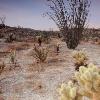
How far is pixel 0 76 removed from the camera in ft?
26.9

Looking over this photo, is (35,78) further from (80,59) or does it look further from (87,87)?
(87,87)

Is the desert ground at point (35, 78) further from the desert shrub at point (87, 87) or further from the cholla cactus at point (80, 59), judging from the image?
the desert shrub at point (87, 87)

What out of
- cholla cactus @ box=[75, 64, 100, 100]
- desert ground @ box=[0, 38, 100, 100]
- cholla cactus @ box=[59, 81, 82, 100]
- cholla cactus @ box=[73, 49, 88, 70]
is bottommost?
desert ground @ box=[0, 38, 100, 100]

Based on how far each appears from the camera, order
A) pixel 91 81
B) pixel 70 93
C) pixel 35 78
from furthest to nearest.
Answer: pixel 35 78 < pixel 70 93 < pixel 91 81

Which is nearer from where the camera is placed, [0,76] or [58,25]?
[0,76]

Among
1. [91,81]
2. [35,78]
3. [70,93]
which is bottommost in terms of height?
[35,78]

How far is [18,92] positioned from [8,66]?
3.04m

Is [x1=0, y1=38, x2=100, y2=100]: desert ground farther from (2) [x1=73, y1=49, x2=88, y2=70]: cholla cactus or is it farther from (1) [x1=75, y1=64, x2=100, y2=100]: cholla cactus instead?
(1) [x1=75, y1=64, x2=100, y2=100]: cholla cactus

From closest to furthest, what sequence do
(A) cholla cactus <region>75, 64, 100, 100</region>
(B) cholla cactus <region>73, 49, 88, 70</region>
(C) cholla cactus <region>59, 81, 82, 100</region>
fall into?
1. (A) cholla cactus <region>75, 64, 100, 100</region>
2. (C) cholla cactus <region>59, 81, 82, 100</region>
3. (B) cholla cactus <region>73, 49, 88, 70</region>

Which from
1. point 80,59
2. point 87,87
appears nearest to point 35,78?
point 80,59

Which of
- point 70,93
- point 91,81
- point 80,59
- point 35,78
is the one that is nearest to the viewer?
point 91,81

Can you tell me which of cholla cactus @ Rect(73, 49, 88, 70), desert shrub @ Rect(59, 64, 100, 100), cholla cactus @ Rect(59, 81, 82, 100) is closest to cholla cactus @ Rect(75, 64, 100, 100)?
desert shrub @ Rect(59, 64, 100, 100)

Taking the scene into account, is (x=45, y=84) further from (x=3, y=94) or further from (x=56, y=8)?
(x=56, y=8)

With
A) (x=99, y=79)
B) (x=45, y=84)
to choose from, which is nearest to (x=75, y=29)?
(x=45, y=84)
